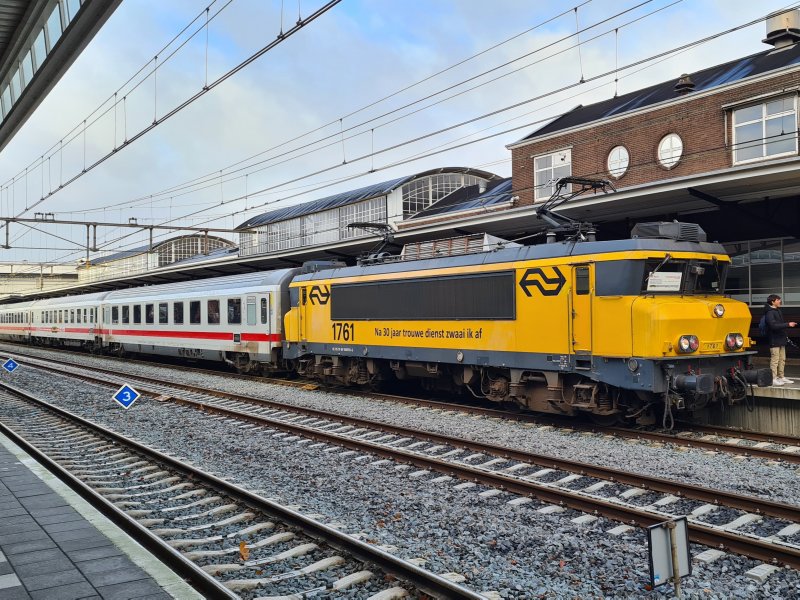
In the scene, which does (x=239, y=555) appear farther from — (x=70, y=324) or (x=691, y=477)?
(x=70, y=324)

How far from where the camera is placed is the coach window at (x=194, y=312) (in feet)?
79.0

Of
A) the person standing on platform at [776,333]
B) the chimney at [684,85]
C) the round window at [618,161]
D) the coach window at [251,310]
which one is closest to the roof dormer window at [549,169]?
the round window at [618,161]

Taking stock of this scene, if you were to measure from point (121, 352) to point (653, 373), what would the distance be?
28139 millimetres

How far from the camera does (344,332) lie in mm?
17109

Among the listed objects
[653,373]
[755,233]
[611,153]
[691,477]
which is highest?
[611,153]

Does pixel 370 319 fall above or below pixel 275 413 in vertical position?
above

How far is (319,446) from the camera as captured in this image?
10.7 meters

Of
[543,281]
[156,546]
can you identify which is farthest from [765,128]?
[156,546]

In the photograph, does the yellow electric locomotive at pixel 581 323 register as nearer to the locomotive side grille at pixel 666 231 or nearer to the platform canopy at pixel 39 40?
the locomotive side grille at pixel 666 231

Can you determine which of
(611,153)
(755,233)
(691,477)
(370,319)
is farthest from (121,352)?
(691,477)

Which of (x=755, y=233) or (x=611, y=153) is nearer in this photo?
(x=755, y=233)

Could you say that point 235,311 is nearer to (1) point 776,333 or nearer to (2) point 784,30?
(1) point 776,333

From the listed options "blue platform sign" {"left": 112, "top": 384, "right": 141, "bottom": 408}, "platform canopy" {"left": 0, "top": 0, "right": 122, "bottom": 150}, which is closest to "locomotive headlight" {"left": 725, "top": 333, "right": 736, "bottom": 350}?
"platform canopy" {"left": 0, "top": 0, "right": 122, "bottom": 150}

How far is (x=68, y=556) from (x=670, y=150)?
73.5ft
